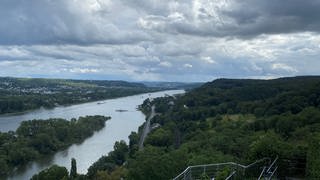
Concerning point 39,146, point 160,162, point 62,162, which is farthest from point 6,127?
point 160,162

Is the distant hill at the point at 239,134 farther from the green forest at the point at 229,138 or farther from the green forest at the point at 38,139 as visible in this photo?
the green forest at the point at 38,139

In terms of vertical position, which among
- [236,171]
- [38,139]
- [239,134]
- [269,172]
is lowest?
[38,139]

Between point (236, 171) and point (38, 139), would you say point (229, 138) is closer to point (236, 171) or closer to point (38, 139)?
point (236, 171)

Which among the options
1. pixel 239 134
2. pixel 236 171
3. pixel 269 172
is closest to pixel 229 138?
pixel 239 134

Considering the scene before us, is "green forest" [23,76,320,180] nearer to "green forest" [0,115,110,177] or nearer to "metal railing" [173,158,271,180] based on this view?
"metal railing" [173,158,271,180]

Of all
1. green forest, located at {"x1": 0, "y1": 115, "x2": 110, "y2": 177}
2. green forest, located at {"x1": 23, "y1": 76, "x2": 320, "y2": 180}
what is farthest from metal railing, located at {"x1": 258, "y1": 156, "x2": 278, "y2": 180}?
green forest, located at {"x1": 0, "y1": 115, "x2": 110, "y2": 177}
